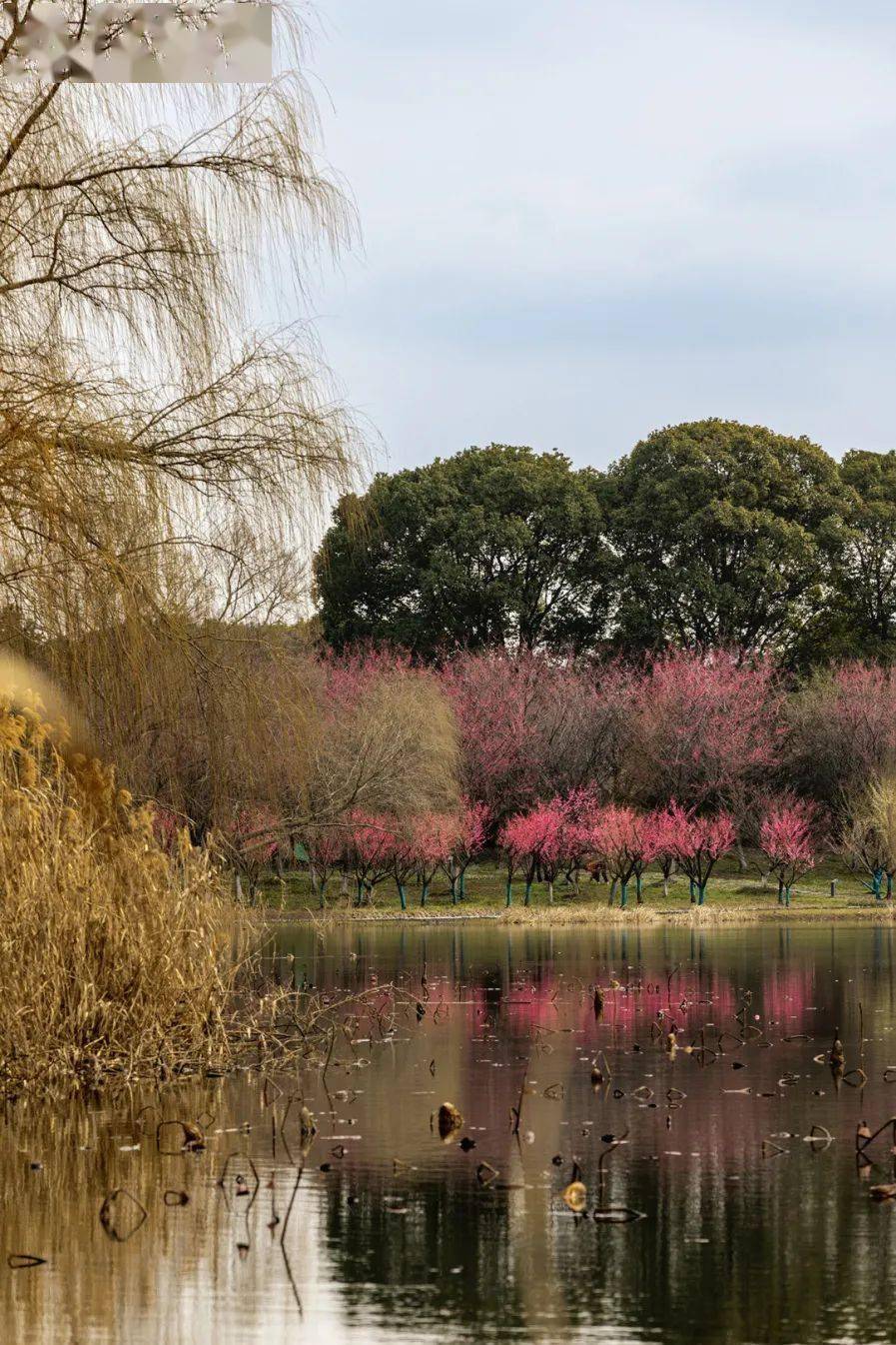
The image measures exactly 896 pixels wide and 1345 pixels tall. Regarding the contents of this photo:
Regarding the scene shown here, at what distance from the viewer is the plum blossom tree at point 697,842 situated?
50.2m

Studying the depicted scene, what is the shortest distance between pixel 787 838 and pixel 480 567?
2026cm

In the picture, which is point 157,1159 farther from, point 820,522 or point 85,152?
point 820,522

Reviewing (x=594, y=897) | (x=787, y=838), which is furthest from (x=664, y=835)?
(x=787, y=838)

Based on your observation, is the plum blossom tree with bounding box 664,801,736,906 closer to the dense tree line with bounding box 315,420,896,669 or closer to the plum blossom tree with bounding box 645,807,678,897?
the plum blossom tree with bounding box 645,807,678,897

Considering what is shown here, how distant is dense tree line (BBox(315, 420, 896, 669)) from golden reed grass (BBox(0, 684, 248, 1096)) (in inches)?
2002

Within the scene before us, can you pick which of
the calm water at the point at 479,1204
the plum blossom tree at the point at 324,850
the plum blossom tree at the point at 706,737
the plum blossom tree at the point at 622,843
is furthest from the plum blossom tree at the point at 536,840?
the calm water at the point at 479,1204

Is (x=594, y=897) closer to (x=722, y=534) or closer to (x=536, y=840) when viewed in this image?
(x=536, y=840)

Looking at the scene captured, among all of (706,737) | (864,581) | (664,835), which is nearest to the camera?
(664,835)

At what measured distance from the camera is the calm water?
6816mm

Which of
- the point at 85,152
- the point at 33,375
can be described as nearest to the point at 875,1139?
the point at 33,375

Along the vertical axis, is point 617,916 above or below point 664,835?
below

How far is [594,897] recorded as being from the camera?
52.3 m

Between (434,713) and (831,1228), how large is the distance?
41787 mm

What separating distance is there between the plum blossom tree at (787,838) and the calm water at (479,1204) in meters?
33.1
